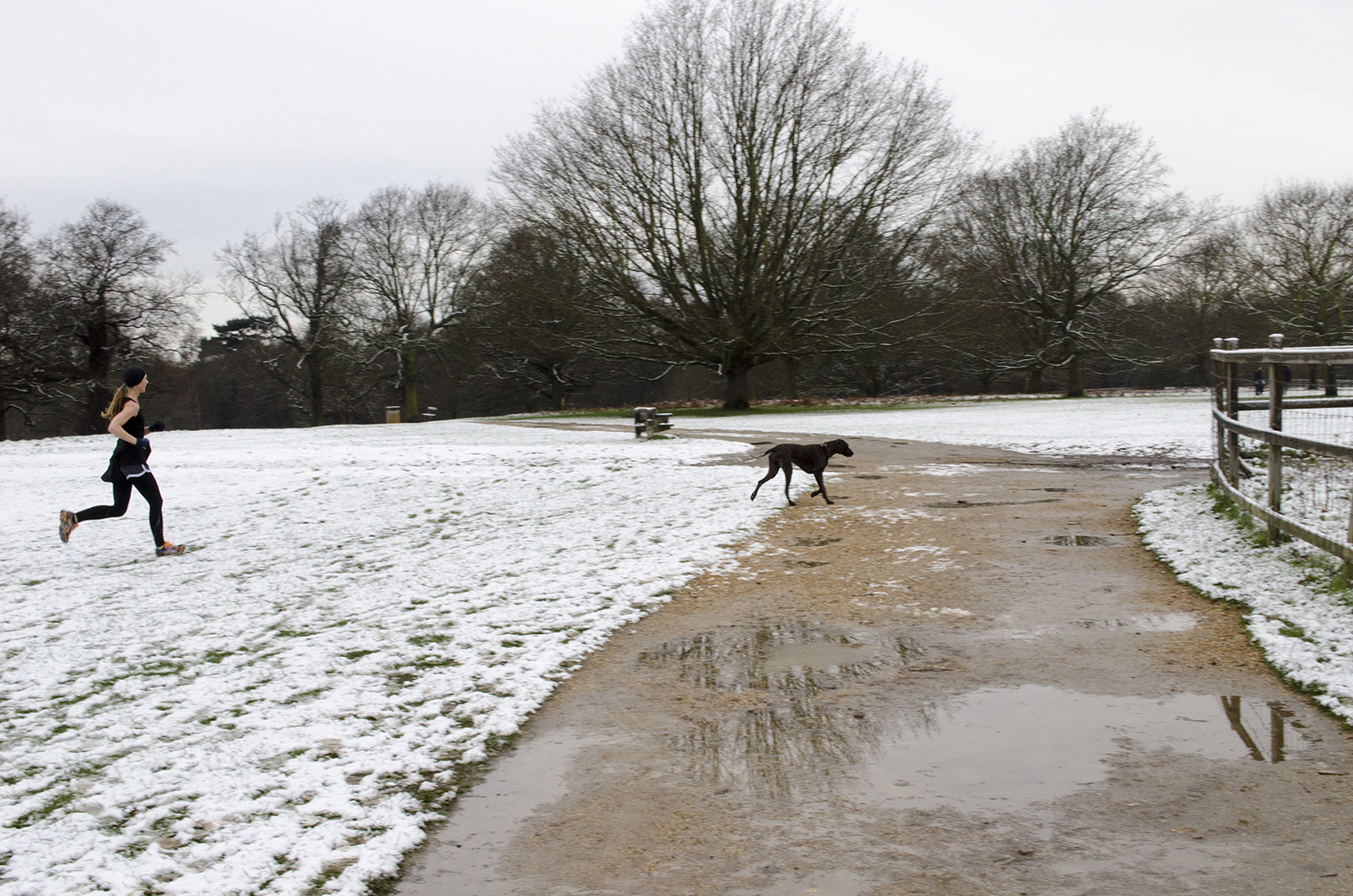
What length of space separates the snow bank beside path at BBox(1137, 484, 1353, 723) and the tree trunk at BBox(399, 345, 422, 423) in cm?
4239

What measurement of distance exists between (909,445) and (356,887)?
58.1ft

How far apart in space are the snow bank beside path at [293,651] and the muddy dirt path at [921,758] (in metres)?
0.46

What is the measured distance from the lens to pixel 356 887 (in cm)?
333

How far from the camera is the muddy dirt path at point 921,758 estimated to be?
333cm

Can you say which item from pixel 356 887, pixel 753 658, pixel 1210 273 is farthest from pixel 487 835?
pixel 1210 273

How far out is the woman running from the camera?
9.20m

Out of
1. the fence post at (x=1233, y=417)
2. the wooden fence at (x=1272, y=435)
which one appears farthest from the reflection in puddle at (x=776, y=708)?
the fence post at (x=1233, y=417)

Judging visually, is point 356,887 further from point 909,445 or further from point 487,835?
Answer: point 909,445

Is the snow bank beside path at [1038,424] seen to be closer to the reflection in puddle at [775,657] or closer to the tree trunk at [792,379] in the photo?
the tree trunk at [792,379]

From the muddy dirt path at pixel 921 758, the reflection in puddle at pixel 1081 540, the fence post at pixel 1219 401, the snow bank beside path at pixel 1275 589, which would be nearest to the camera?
the muddy dirt path at pixel 921 758

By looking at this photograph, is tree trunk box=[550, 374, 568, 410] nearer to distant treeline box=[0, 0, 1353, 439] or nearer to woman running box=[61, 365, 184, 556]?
distant treeline box=[0, 0, 1353, 439]

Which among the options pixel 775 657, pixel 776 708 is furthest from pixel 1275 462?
pixel 776 708

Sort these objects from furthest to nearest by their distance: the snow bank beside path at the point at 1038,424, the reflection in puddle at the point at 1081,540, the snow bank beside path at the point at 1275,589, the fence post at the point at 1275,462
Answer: the snow bank beside path at the point at 1038,424, the reflection in puddle at the point at 1081,540, the fence post at the point at 1275,462, the snow bank beside path at the point at 1275,589

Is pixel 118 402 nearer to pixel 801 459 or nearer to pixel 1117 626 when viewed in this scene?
pixel 801 459
